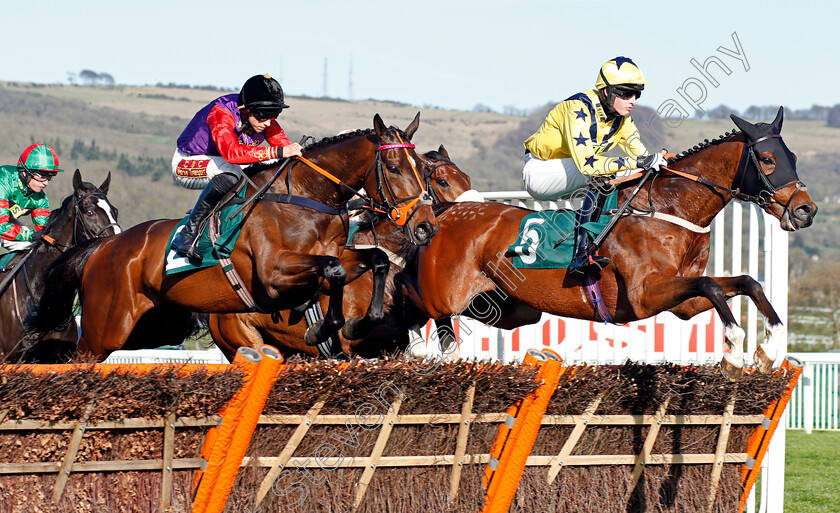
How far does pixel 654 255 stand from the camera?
183 inches

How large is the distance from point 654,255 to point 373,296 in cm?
143

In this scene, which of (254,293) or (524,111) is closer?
(254,293)

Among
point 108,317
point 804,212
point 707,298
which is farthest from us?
point 108,317

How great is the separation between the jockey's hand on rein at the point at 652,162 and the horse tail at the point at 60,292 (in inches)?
125

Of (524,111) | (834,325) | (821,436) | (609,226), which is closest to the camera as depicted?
(609,226)

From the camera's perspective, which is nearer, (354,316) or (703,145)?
(703,145)

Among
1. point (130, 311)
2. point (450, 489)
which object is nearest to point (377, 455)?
point (450, 489)

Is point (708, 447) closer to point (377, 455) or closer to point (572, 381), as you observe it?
point (572, 381)

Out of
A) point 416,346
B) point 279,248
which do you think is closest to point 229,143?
point 279,248

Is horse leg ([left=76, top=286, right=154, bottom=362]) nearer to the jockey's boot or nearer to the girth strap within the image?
the jockey's boot

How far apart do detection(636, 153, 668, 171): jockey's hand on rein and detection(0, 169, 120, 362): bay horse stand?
11.5ft

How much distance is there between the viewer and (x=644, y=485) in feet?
13.0

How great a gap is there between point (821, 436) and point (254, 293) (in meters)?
7.09

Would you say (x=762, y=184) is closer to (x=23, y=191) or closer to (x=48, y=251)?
(x=48, y=251)
